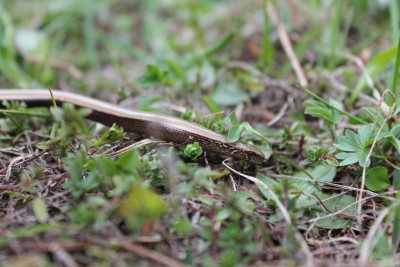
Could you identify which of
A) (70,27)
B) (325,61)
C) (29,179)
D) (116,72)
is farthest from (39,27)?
(325,61)

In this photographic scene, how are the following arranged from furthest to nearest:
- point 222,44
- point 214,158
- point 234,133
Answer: point 222,44 < point 214,158 < point 234,133

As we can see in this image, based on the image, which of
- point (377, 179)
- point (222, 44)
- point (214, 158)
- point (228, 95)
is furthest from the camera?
point (222, 44)

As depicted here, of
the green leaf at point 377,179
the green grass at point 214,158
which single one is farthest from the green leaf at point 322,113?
the green leaf at point 377,179

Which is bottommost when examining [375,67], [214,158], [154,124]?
[214,158]

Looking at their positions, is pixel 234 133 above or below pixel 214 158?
above

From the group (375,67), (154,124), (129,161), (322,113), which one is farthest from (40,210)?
(375,67)

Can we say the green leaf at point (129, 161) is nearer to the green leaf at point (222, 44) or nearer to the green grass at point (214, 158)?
the green grass at point (214, 158)

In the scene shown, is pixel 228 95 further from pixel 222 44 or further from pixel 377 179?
pixel 377 179
